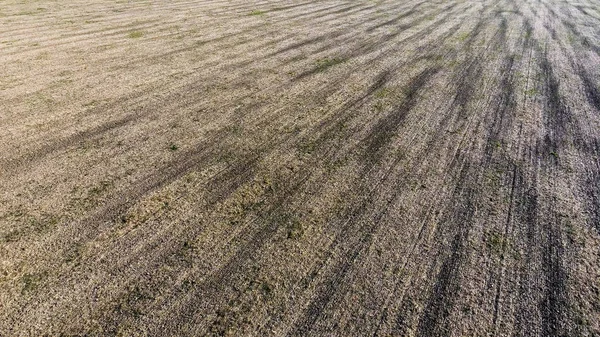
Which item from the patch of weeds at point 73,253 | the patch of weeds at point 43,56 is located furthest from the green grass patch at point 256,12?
the patch of weeds at point 73,253

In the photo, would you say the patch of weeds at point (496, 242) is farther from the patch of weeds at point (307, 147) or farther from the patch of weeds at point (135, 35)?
the patch of weeds at point (135, 35)

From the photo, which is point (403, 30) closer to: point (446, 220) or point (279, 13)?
point (279, 13)

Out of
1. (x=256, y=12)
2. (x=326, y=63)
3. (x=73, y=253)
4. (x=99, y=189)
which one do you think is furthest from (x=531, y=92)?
(x=256, y=12)

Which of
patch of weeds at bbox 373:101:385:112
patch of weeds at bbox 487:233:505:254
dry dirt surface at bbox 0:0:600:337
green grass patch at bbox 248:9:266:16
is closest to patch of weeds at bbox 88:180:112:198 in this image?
dry dirt surface at bbox 0:0:600:337

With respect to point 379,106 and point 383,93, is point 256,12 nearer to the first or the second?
point 383,93

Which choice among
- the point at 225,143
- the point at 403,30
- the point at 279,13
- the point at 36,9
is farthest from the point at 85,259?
the point at 36,9

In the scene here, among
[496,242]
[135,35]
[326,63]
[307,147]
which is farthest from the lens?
[135,35]
